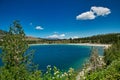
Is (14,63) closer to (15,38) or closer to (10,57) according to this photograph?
(10,57)

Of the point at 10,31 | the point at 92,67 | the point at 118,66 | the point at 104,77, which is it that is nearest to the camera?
the point at 104,77

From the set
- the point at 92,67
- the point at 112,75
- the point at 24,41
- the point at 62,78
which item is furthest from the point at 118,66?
the point at 92,67

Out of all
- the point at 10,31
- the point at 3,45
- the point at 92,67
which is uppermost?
the point at 10,31

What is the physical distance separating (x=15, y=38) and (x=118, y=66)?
1846 centimetres

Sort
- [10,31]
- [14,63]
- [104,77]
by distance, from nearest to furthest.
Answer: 1. [104,77]
2. [14,63]
3. [10,31]

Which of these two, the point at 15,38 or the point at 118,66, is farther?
the point at 15,38

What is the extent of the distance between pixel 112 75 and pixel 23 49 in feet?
65.1

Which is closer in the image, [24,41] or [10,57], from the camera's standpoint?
[10,57]

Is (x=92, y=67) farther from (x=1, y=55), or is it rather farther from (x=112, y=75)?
(x=112, y=75)

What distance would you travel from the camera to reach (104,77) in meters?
11.8

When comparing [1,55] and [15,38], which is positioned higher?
[15,38]

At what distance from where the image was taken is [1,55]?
1141 inches

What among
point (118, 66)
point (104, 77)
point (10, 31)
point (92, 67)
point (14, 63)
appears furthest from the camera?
point (92, 67)

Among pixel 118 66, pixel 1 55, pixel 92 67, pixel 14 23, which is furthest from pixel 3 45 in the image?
pixel 92 67
